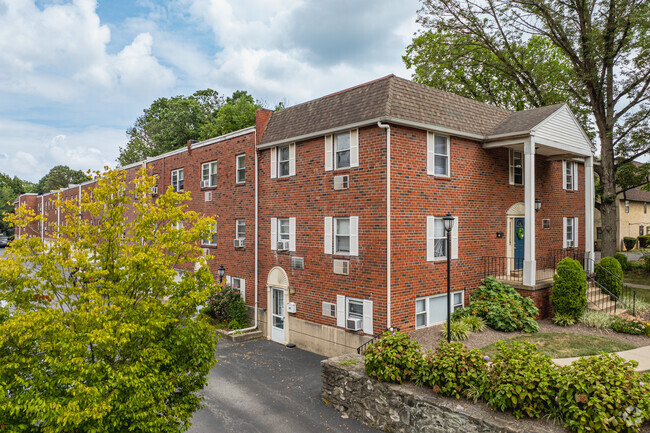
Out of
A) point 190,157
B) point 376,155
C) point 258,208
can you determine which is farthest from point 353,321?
point 190,157

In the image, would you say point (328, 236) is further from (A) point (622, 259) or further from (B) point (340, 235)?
(A) point (622, 259)

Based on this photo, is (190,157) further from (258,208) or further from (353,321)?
(353,321)

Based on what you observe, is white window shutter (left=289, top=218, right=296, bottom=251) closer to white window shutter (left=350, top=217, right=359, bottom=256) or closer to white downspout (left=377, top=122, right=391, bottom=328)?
white window shutter (left=350, top=217, right=359, bottom=256)

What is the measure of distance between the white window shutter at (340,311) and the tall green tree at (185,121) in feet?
83.7

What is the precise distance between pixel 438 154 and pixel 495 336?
6074mm

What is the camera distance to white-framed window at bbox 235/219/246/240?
18.0m

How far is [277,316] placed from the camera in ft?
53.1

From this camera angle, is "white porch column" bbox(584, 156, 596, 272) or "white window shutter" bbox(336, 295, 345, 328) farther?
"white porch column" bbox(584, 156, 596, 272)

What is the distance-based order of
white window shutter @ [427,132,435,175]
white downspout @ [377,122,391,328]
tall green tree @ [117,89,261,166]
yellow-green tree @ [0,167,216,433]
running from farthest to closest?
1. tall green tree @ [117,89,261,166]
2. white window shutter @ [427,132,435,175]
3. white downspout @ [377,122,391,328]
4. yellow-green tree @ [0,167,216,433]

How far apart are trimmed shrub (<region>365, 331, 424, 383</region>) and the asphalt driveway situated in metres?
1.33

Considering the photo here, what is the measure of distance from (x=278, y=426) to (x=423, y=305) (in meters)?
6.10

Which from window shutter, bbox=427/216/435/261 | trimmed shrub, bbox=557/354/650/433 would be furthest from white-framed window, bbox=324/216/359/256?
trimmed shrub, bbox=557/354/650/433

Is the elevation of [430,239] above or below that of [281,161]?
below

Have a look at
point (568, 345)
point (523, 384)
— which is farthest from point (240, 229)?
point (523, 384)
